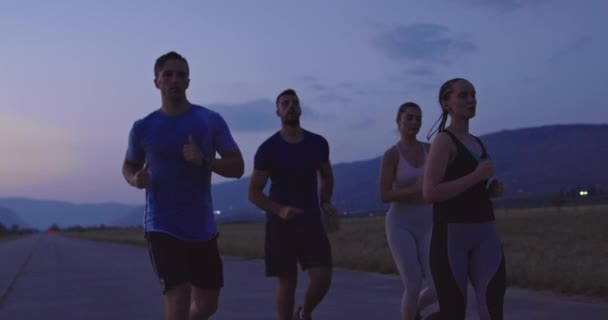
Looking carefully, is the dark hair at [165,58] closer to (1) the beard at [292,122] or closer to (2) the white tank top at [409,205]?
(1) the beard at [292,122]

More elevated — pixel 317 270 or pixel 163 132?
pixel 163 132

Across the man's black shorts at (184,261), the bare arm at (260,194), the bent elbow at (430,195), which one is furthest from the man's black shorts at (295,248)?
the bent elbow at (430,195)

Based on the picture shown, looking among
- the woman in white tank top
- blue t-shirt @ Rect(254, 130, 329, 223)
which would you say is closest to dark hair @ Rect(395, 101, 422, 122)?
the woman in white tank top

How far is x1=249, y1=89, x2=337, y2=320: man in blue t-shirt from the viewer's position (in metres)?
7.07

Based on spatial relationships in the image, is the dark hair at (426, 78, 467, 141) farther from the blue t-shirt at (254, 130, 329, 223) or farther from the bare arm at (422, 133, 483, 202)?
the blue t-shirt at (254, 130, 329, 223)

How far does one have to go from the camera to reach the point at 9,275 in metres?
19.8

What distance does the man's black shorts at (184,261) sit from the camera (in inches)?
210

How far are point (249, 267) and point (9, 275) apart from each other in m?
4.94

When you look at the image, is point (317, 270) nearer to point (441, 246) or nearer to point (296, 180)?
point (296, 180)

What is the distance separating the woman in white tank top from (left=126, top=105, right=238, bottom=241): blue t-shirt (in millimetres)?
1686

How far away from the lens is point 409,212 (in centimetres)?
Result: 673

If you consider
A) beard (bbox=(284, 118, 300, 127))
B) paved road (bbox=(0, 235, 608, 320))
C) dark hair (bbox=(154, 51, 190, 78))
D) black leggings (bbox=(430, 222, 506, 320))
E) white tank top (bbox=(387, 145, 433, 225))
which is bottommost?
paved road (bbox=(0, 235, 608, 320))

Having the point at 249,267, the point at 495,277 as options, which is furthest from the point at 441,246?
the point at 249,267

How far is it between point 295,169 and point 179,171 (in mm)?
1881
